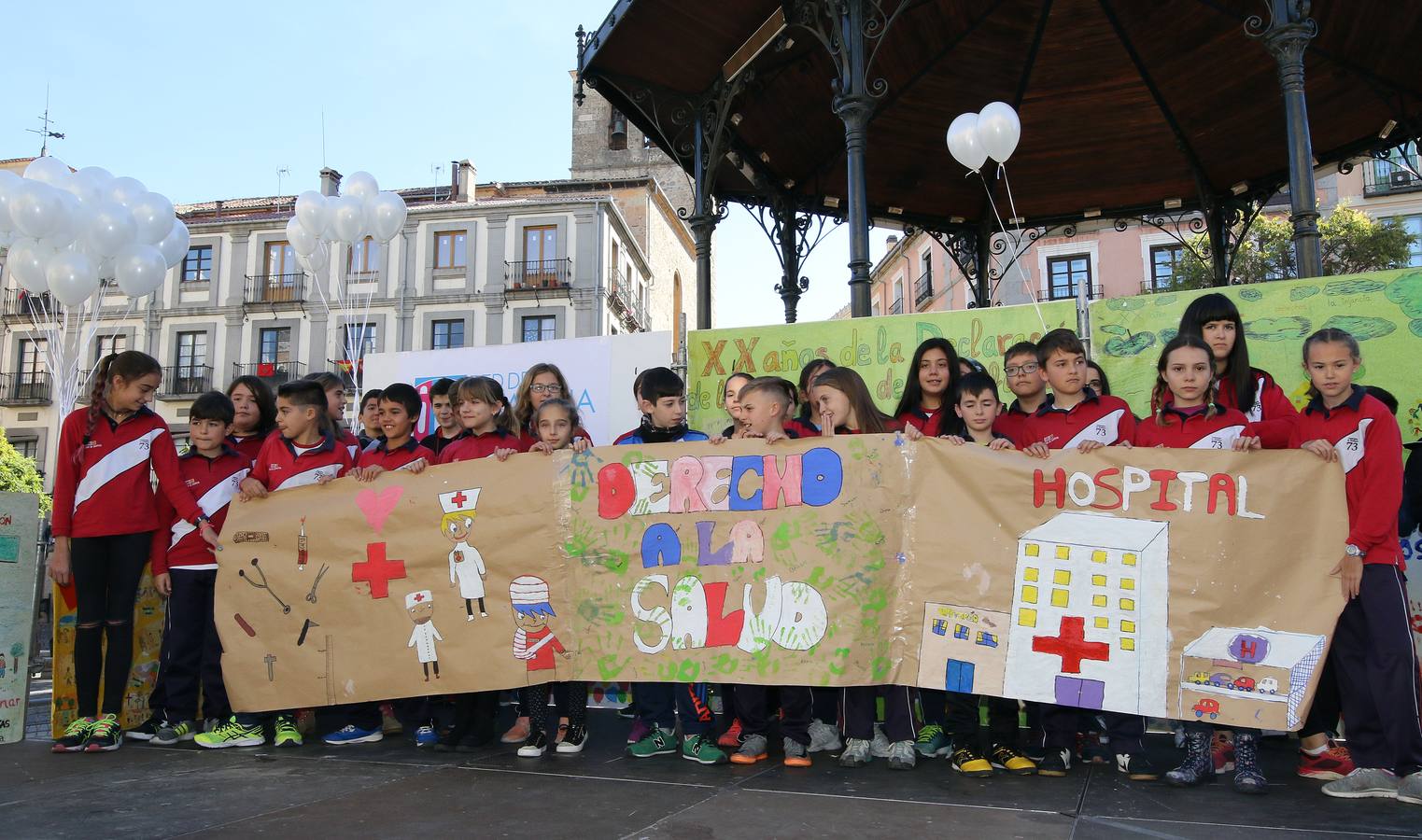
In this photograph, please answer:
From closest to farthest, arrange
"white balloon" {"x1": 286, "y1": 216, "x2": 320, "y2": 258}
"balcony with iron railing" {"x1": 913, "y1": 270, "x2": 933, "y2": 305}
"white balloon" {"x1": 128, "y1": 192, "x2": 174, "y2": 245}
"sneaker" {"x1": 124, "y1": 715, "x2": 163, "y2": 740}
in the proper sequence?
"sneaker" {"x1": 124, "y1": 715, "x2": 163, "y2": 740}, "white balloon" {"x1": 128, "y1": 192, "x2": 174, "y2": 245}, "white balloon" {"x1": 286, "y1": 216, "x2": 320, "y2": 258}, "balcony with iron railing" {"x1": 913, "y1": 270, "x2": 933, "y2": 305}

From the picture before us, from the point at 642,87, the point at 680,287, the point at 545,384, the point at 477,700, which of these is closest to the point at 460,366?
the point at 545,384

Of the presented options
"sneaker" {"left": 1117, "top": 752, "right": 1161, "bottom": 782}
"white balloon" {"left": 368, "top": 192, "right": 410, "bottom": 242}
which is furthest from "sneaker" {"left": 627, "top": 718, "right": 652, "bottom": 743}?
"white balloon" {"left": 368, "top": 192, "right": 410, "bottom": 242}

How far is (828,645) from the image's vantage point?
414cm

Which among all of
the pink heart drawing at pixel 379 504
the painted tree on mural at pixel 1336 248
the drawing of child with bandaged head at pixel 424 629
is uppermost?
the painted tree on mural at pixel 1336 248

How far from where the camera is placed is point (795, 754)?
416 cm

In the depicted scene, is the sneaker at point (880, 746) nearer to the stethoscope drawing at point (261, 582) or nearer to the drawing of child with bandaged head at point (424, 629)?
the drawing of child with bandaged head at point (424, 629)

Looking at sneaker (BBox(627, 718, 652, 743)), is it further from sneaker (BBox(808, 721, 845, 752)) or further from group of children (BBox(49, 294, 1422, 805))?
sneaker (BBox(808, 721, 845, 752))

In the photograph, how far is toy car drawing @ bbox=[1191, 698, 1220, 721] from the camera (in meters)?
3.74

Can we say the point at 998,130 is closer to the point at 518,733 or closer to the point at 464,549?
the point at 464,549

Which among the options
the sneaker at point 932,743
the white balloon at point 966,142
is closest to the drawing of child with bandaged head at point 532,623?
the sneaker at point 932,743

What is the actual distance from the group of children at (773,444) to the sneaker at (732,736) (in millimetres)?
19

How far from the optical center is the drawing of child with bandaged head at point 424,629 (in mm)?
4625

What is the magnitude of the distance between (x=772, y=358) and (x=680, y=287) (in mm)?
46579

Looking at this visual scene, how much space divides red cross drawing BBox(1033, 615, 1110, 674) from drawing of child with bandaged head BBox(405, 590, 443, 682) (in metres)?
2.74
